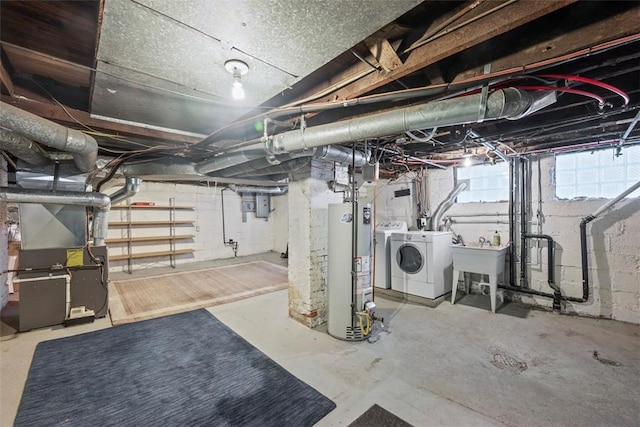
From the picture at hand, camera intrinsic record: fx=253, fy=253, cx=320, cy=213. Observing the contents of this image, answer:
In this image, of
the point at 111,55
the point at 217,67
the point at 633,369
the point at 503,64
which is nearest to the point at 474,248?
the point at 633,369

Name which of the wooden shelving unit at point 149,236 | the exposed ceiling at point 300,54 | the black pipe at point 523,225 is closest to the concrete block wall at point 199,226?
the wooden shelving unit at point 149,236

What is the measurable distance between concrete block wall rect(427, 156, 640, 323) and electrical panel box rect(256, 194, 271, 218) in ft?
18.9

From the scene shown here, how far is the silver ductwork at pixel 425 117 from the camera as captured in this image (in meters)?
1.49

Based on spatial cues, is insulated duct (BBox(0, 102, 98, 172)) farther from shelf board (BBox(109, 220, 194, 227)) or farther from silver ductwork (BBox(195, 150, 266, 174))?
shelf board (BBox(109, 220, 194, 227))

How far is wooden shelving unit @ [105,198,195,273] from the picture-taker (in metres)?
5.73

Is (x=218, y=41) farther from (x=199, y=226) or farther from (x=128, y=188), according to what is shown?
(x=199, y=226)

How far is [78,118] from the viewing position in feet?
7.01

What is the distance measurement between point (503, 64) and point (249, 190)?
6388 millimetres

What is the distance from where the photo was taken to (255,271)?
5664mm

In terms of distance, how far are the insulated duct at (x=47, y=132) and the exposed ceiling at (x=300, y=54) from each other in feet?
0.89

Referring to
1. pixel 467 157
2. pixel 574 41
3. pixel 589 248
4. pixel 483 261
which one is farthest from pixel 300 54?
pixel 589 248

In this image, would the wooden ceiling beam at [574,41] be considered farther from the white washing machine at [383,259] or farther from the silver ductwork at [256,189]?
the silver ductwork at [256,189]

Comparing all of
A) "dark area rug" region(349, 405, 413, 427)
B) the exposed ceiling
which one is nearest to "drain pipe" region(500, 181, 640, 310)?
the exposed ceiling

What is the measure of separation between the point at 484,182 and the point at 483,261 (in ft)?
4.48
